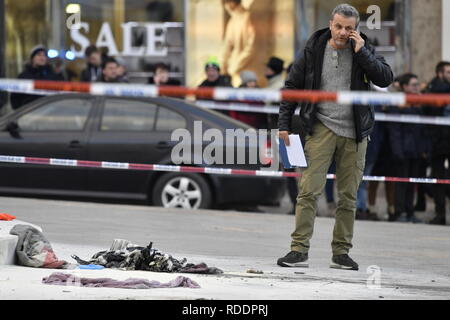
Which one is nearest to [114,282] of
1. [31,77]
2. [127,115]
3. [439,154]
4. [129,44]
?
[127,115]

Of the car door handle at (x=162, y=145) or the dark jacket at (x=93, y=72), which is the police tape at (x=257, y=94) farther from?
the dark jacket at (x=93, y=72)

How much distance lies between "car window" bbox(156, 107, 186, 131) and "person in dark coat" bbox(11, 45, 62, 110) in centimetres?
286

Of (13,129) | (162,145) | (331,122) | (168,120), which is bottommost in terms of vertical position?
(162,145)

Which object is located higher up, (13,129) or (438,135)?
(13,129)

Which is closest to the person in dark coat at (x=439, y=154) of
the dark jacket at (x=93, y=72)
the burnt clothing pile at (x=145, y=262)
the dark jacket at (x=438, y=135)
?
the dark jacket at (x=438, y=135)

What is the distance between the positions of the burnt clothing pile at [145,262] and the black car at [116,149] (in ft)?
17.7

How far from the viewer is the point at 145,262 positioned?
343 inches

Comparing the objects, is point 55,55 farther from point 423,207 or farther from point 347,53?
point 347,53

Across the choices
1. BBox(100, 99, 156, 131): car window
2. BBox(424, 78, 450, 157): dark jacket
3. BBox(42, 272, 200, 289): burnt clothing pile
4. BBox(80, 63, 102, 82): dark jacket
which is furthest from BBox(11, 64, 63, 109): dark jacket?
BBox(42, 272, 200, 289): burnt clothing pile

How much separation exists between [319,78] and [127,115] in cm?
578

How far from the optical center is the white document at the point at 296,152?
30.5 ft

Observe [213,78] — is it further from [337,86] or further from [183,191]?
[337,86]

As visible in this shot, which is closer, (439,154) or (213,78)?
(439,154)

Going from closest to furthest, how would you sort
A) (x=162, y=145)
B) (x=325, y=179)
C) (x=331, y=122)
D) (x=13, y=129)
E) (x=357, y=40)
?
(x=357, y=40), (x=331, y=122), (x=325, y=179), (x=162, y=145), (x=13, y=129)
